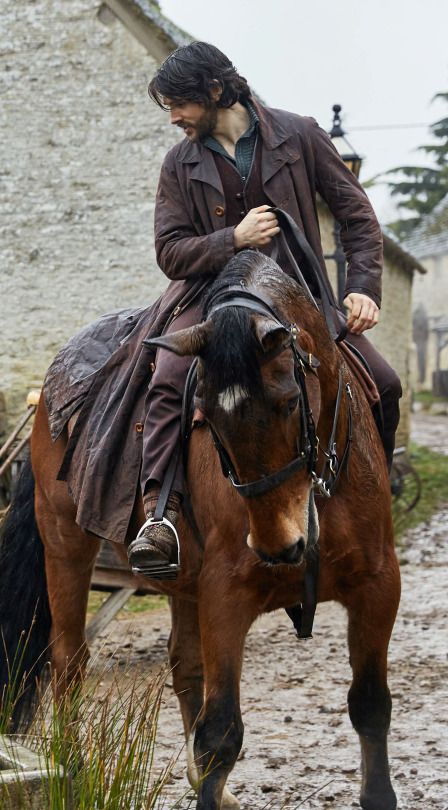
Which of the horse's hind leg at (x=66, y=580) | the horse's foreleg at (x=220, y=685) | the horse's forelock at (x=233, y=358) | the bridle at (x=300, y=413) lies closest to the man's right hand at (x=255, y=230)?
the bridle at (x=300, y=413)

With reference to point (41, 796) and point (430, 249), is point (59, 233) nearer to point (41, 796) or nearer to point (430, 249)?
point (41, 796)

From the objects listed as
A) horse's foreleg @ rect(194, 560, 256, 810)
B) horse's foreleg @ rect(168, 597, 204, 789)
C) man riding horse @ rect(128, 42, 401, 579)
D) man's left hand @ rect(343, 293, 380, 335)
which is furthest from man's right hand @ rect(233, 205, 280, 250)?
horse's foreleg @ rect(168, 597, 204, 789)

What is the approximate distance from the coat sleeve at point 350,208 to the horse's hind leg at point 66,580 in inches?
73.5

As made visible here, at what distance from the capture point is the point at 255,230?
415cm

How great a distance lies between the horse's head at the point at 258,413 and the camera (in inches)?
129

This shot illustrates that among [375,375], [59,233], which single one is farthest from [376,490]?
[59,233]

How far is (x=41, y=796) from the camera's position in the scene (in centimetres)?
313

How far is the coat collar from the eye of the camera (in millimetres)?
4398

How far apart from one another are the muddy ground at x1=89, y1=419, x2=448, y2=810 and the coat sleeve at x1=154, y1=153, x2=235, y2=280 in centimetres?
141

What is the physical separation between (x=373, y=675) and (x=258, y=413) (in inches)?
58.4

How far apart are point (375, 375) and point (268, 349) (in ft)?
4.42

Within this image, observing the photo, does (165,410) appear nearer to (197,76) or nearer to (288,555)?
(288,555)

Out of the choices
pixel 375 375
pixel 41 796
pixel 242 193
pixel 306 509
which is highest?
pixel 242 193

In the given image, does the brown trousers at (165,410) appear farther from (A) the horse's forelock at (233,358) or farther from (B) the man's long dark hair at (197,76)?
(A) the horse's forelock at (233,358)
